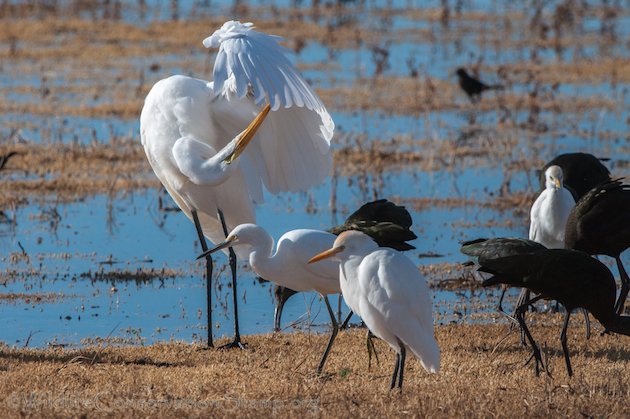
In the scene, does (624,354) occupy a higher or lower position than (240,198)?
lower

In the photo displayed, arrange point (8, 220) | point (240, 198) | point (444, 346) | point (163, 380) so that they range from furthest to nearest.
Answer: point (8, 220) < point (240, 198) < point (444, 346) < point (163, 380)

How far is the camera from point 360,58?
21.5m

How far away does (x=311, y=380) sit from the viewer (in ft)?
20.6

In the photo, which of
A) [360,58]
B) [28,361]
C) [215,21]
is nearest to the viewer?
[28,361]

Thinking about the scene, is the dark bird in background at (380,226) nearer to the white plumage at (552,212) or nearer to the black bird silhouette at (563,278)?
the black bird silhouette at (563,278)

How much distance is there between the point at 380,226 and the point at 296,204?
474 centimetres

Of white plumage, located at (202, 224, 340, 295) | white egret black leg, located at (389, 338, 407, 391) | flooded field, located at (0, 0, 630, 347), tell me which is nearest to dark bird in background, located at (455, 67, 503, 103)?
flooded field, located at (0, 0, 630, 347)

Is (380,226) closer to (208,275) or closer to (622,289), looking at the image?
(208,275)

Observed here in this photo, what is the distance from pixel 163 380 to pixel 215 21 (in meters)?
18.7

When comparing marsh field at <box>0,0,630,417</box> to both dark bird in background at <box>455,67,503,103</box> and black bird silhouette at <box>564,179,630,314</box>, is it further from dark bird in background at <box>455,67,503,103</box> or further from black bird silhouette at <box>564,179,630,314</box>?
black bird silhouette at <box>564,179,630,314</box>

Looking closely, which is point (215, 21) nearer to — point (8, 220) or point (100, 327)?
point (8, 220)

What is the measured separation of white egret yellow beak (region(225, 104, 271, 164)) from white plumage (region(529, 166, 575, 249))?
7.39 ft

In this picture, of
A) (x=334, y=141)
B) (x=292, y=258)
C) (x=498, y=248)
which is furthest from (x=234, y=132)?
(x=334, y=141)

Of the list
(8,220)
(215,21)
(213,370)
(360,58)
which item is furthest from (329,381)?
(215,21)
